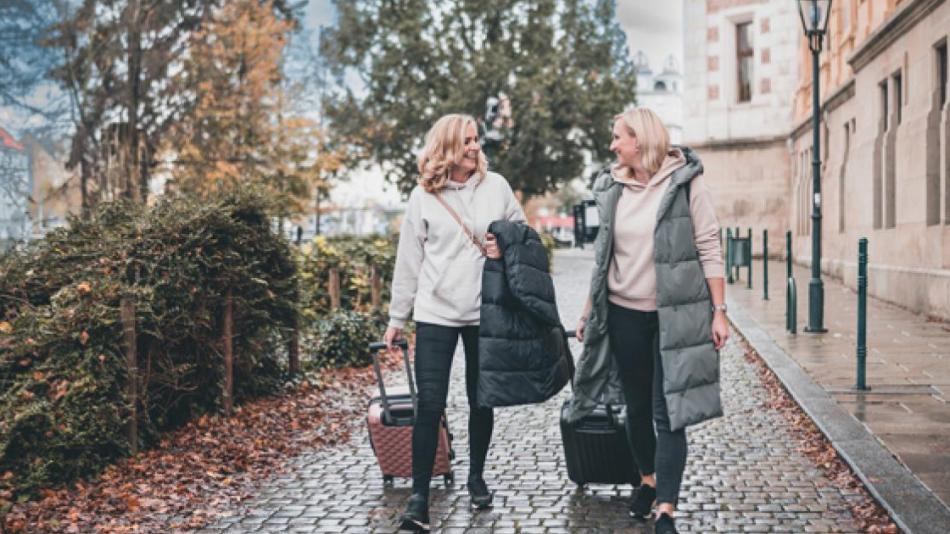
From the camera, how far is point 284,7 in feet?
129

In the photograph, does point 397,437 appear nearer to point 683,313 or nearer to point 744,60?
point 683,313

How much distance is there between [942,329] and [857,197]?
832cm

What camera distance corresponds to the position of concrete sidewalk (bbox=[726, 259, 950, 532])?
6.42m

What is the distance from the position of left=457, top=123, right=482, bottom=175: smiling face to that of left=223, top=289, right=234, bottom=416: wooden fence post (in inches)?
129

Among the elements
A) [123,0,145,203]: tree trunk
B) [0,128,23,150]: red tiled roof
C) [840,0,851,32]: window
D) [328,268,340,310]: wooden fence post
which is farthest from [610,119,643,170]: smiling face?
[123,0,145,203]: tree trunk

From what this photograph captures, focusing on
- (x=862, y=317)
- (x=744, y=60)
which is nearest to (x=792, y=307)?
(x=862, y=317)

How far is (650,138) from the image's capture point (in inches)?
190

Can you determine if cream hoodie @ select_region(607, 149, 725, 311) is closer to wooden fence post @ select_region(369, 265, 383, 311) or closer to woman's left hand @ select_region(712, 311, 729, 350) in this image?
woman's left hand @ select_region(712, 311, 729, 350)

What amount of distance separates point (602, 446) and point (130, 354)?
112 inches

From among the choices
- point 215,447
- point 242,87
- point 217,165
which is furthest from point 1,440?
point 242,87

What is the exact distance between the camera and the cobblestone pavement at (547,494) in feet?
17.1

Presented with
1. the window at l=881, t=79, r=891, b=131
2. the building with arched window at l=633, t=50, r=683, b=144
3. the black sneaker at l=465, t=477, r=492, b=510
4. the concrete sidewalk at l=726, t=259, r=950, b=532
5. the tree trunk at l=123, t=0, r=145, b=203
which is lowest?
the concrete sidewalk at l=726, t=259, r=950, b=532

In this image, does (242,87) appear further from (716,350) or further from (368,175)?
(716,350)

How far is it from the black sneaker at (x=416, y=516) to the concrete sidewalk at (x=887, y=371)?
2.09 m
